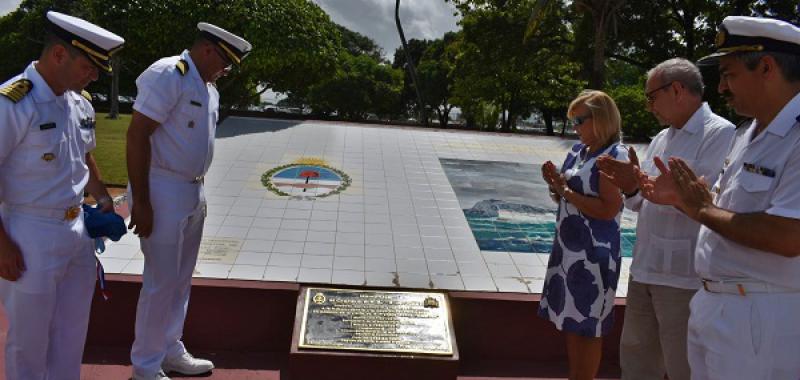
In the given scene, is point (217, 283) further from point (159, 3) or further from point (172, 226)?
point (159, 3)

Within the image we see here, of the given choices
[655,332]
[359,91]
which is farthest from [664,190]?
[359,91]

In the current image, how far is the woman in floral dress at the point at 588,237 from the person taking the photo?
275 centimetres

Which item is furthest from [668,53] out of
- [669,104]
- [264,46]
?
[669,104]

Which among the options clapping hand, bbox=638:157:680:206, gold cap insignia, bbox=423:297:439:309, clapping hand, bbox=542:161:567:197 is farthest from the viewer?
gold cap insignia, bbox=423:297:439:309

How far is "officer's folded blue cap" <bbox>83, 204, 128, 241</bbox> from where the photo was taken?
271 centimetres

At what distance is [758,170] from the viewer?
1912 millimetres

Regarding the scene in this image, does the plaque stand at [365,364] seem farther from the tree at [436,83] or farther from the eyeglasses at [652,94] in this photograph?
the tree at [436,83]

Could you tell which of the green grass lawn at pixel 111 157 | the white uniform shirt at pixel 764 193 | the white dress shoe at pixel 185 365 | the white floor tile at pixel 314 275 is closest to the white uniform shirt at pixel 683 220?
the white uniform shirt at pixel 764 193

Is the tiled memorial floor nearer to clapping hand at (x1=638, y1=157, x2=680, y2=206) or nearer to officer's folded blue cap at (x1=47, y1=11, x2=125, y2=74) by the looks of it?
officer's folded blue cap at (x1=47, y1=11, x2=125, y2=74)

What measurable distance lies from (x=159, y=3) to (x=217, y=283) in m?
11.1

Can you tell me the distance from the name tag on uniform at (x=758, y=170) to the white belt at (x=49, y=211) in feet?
9.26

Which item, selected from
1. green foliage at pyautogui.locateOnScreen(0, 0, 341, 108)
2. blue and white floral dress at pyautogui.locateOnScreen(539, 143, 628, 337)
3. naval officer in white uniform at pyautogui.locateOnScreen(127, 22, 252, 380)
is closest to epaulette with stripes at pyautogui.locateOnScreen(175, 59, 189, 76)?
naval officer in white uniform at pyautogui.locateOnScreen(127, 22, 252, 380)

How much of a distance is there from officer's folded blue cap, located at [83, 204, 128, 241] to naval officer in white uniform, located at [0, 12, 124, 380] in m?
0.05

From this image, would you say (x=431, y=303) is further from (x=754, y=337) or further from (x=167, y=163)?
(x=754, y=337)
